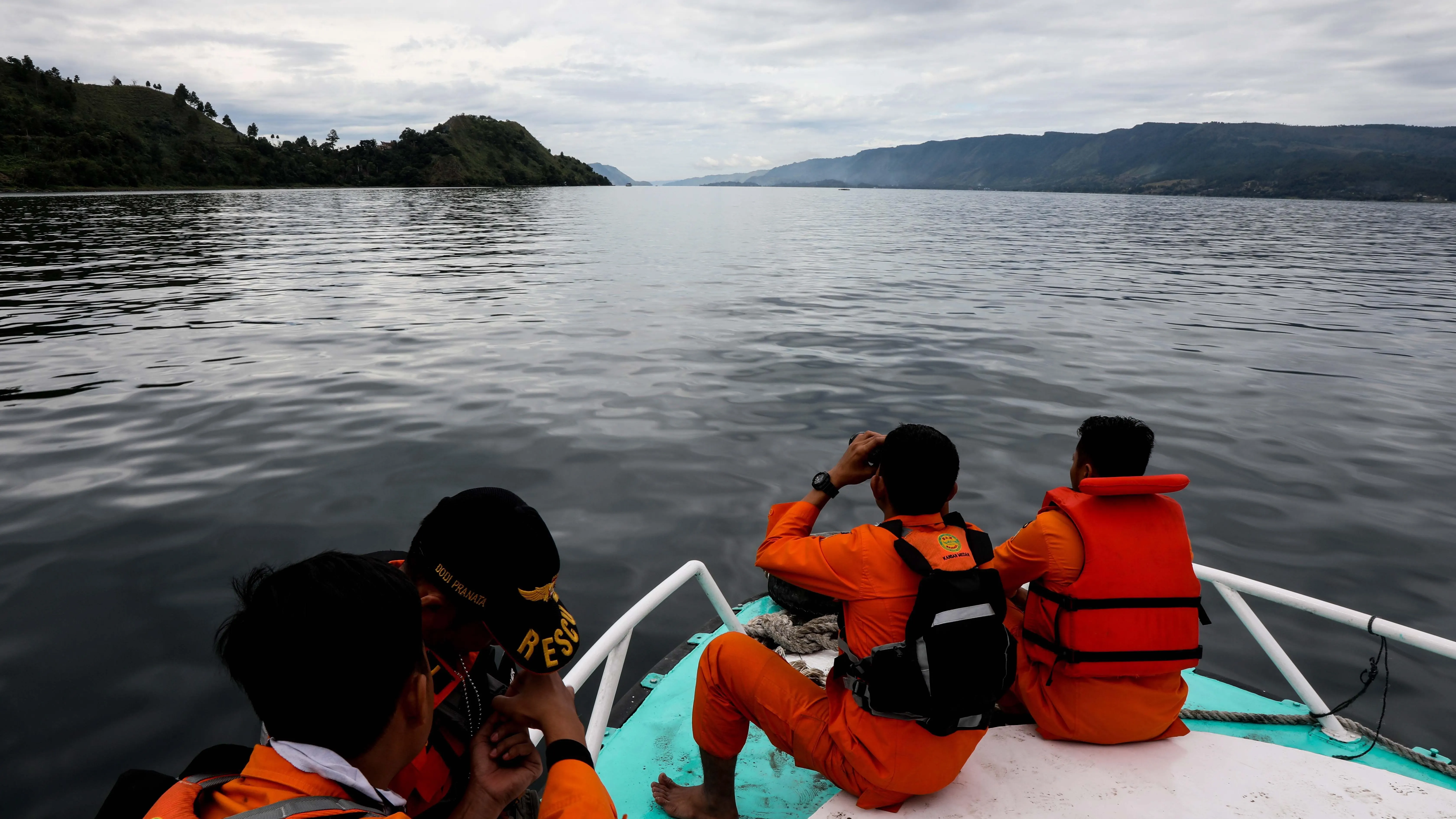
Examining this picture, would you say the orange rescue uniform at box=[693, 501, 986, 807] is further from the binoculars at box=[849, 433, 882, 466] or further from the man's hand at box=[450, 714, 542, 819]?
the man's hand at box=[450, 714, 542, 819]

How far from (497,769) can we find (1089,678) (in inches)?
96.2

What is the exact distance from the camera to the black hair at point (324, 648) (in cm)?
134

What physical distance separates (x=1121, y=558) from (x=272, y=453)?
27.1ft

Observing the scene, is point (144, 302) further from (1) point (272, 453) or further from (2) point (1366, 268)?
(2) point (1366, 268)

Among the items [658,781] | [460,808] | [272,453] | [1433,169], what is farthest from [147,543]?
[1433,169]

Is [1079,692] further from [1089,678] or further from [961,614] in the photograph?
[961,614]

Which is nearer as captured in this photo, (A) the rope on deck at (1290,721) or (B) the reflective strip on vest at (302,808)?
(B) the reflective strip on vest at (302,808)

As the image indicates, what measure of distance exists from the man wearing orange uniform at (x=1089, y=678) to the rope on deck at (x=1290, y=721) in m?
0.85

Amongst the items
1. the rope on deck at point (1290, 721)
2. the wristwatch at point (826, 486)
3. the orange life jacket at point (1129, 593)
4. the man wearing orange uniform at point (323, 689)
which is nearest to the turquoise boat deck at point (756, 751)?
the rope on deck at point (1290, 721)

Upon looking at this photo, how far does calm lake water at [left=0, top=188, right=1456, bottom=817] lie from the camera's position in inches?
206

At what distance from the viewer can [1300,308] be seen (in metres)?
17.3

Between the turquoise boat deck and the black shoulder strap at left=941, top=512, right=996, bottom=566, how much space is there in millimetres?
1079

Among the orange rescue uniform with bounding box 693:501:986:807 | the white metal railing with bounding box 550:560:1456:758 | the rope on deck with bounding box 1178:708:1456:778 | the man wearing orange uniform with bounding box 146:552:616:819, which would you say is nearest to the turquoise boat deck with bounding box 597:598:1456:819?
the rope on deck with bounding box 1178:708:1456:778

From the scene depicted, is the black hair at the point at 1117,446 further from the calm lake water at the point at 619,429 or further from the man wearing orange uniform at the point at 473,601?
the calm lake water at the point at 619,429
